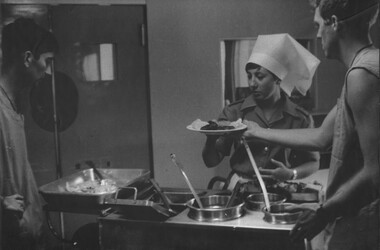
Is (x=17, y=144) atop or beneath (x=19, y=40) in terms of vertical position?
beneath

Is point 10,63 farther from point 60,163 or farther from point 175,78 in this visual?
point 175,78

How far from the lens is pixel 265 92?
2035 millimetres

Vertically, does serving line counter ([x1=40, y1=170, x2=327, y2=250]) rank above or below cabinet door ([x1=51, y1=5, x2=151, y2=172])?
below

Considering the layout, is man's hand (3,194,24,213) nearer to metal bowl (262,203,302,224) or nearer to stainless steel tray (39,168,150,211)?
stainless steel tray (39,168,150,211)

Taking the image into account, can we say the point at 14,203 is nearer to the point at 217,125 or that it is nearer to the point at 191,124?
the point at 191,124

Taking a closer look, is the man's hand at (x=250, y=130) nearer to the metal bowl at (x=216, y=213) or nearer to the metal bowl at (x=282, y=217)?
the metal bowl at (x=216, y=213)

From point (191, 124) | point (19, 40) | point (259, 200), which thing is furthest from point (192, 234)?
point (19, 40)

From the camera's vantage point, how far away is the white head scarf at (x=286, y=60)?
1.90 m

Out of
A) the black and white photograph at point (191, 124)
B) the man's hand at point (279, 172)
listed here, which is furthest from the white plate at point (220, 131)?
the man's hand at point (279, 172)

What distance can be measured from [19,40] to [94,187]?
2.79ft

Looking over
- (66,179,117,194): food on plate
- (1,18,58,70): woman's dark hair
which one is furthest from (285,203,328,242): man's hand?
(1,18,58,70): woman's dark hair

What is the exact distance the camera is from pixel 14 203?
198cm

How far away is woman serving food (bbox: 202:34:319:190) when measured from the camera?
1.91 meters

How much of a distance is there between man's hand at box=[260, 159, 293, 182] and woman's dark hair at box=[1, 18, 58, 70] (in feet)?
4.41
